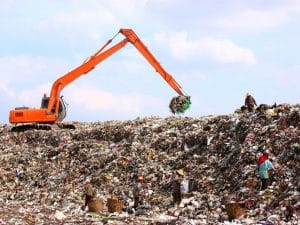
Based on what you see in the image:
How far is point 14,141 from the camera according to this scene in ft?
83.6

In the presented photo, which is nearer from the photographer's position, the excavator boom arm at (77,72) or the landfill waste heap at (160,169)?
the landfill waste heap at (160,169)

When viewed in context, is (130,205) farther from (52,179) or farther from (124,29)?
(124,29)

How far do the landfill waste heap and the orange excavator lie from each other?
1.28 meters

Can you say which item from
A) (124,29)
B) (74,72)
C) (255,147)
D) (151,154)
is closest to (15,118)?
(74,72)

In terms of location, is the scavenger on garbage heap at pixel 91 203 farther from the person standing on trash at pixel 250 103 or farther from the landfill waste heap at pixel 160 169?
the person standing on trash at pixel 250 103

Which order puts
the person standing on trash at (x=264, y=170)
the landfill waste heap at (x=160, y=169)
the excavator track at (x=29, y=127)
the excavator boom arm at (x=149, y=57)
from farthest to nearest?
1. the excavator boom arm at (x=149, y=57)
2. the excavator track at (x=29, y=127)
3. the person standing on trash at (x=264, y=170)
4. the landfill waste heap at (x=160, y=169)

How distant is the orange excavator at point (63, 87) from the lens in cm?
2634

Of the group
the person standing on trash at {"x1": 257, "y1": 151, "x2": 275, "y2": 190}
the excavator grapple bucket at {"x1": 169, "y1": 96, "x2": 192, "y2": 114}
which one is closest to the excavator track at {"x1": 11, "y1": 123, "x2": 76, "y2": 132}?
the excavator grapple bucket at {"x1": 169, "y1": 96, "x2": 192, "y2": 114}

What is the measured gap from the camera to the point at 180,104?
25.9m

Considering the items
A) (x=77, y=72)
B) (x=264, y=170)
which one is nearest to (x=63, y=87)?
(x=77, y=72)

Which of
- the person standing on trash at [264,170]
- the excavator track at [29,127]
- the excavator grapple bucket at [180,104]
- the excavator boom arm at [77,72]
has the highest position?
the excavator boom arm at [77,72]

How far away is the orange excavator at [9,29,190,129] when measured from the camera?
86.4ft

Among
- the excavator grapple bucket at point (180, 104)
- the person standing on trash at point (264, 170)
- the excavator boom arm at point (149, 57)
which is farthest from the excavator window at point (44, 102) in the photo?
the person standing on trash at point (264, 170)

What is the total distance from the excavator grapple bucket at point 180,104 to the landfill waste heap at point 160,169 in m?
2.16
